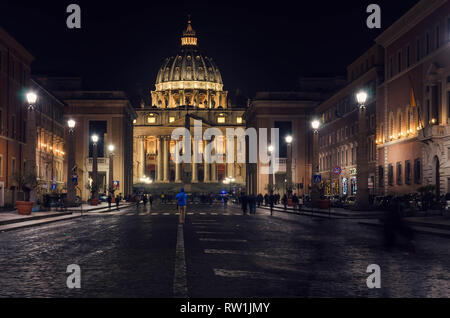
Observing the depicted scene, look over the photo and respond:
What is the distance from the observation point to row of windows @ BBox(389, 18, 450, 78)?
48.6 m

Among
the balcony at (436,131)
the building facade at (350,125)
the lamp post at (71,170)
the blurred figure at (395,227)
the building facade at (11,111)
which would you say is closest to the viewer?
the blurred figure at (395,227)

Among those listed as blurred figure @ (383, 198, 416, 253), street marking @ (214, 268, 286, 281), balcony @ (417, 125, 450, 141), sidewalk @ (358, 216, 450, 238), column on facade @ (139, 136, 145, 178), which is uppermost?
column on facade @ (139, 136, 145, 178)

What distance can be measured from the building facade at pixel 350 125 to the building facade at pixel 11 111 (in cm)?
2744

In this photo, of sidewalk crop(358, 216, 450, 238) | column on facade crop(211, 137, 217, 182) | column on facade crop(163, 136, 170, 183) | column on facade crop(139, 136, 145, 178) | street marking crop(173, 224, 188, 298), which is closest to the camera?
street marking crop(173, 224, 188, 298)

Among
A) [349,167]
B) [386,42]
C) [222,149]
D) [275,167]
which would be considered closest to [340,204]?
[386,42]

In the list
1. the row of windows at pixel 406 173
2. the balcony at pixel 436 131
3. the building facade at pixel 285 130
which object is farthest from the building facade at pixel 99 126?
the balcony at pixel 436 131

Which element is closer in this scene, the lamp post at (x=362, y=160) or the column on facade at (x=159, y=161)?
the lamp post at (x=362, y=160)

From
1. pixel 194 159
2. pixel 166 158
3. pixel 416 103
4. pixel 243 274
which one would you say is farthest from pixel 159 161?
pixel 243 274

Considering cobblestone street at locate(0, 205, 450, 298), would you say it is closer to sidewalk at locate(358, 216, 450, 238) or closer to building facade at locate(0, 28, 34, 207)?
sidewalk at locate(358, 216, 450, 238)

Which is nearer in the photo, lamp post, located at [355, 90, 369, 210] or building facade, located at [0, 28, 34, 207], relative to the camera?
lamp post, located at [355, 90, 369, 210]

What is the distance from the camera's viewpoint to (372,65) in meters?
71.0

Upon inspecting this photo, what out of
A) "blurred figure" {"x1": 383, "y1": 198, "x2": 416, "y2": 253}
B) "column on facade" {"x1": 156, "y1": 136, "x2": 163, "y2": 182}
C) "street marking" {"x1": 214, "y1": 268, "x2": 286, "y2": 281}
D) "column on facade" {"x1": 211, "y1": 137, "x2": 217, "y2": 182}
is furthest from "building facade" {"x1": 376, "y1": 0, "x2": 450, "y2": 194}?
"column on facade" {"x1": 156, "y1": 136, "x2": 163, "y2": 182}

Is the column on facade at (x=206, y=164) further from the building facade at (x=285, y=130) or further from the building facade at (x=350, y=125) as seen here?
the building facade at (x=350, y=125)

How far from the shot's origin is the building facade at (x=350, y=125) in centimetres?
6844
